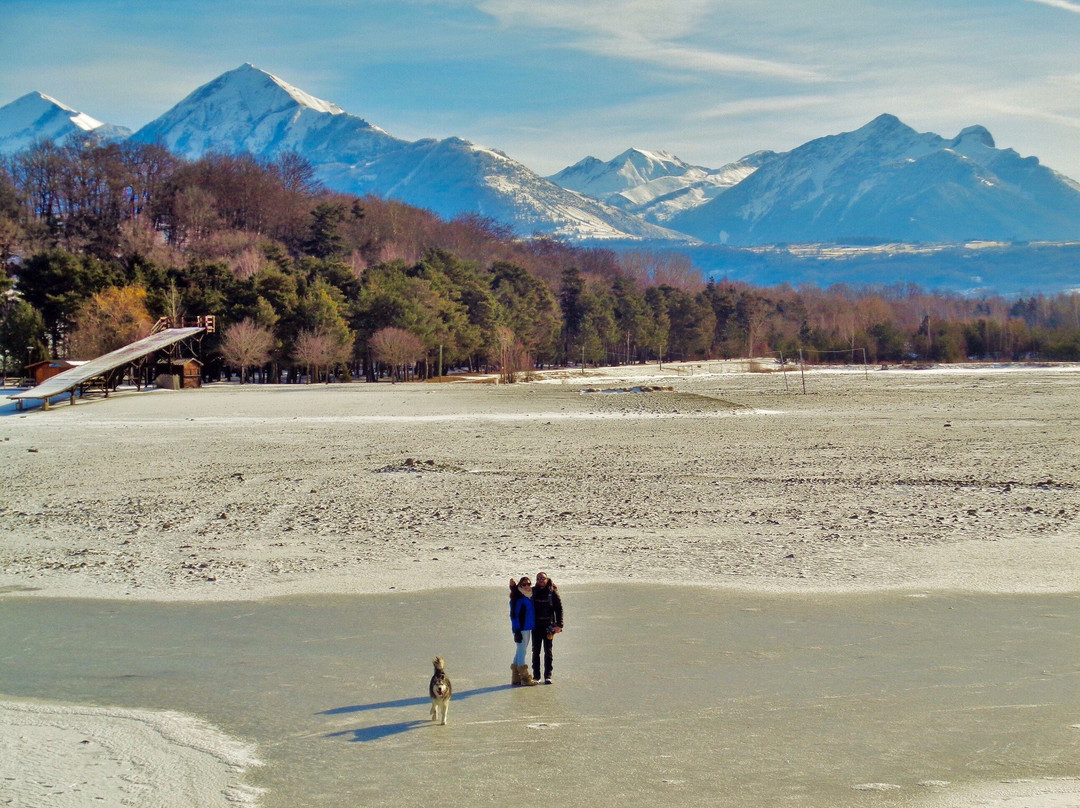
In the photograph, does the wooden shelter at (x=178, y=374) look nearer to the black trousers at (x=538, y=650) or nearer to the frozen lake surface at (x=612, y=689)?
the frozen lake surface at (x=612, y=689)

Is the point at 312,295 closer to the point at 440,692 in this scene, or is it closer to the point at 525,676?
the point at 525,676

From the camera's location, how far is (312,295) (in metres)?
73.0

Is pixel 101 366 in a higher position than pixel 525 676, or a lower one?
higher

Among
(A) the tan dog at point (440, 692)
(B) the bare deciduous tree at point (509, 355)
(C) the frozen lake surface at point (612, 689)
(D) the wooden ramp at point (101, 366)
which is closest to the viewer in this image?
(C) the frozen lake surface at point (612, 689)

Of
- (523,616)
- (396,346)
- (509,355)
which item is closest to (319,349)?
(396,346)

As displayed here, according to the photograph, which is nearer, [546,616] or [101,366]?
[546,616]

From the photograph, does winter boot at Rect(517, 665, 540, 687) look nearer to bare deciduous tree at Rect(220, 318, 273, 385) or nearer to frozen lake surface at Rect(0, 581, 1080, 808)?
frozen lake surface at Rect(0, 581, 1080, 808)

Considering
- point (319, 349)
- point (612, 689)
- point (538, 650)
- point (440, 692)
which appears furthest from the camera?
point (319, 349)

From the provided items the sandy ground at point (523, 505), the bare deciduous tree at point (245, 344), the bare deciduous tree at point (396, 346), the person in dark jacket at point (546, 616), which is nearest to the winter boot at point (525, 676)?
the person in dark jacket at point (546, 616)

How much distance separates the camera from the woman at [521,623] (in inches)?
389

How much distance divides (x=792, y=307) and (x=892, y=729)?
15065cm

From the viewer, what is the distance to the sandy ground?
1445cm

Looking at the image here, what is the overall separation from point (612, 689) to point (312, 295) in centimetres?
6648

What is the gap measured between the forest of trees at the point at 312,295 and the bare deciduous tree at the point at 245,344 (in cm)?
16
